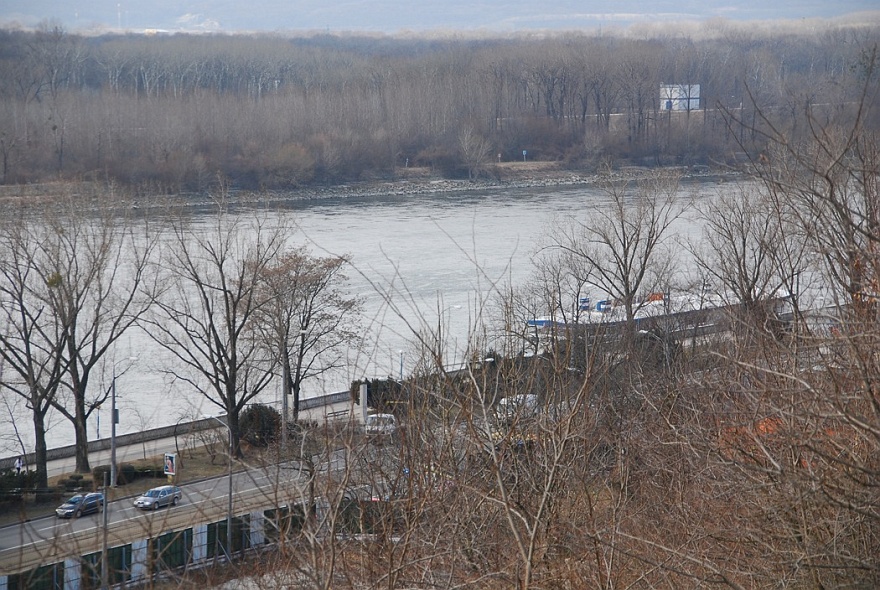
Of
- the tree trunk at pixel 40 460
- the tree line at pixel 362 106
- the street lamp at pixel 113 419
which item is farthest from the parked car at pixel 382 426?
the tree line at pixel 362 106

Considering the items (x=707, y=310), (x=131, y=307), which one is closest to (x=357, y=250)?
(x=131, y=307)

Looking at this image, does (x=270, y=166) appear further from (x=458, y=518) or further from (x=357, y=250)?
(x=458, y=518)

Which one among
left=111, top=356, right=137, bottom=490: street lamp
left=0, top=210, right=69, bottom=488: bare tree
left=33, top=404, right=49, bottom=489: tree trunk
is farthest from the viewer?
left=0, top=210, right=69, bottom=488: bare tree

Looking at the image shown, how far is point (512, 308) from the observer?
340 centimetres

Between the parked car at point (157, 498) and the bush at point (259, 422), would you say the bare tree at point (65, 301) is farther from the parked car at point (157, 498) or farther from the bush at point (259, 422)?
the parked car at point (157, 498)

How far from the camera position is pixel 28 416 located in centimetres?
895

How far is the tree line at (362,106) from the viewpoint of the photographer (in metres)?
23.8

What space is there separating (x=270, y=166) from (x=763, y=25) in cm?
3525

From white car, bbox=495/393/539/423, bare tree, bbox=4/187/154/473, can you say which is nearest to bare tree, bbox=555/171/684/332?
white car, bbox=495/393/539/423

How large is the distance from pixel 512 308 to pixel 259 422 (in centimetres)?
531

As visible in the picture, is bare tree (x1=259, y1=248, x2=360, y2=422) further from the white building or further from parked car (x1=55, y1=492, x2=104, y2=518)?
the white building

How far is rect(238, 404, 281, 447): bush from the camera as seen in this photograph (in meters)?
7.95

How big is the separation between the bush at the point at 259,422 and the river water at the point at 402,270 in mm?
484

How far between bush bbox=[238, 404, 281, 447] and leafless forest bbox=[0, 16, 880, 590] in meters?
0.15
